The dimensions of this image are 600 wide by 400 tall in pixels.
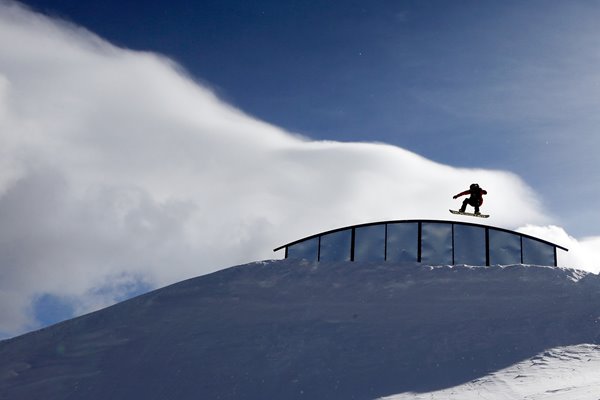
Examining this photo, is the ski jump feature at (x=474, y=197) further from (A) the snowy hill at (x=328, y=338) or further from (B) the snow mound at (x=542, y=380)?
(B) the snow mound at (x=542, y=380)

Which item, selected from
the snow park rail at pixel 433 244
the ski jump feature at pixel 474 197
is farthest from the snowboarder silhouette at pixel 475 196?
the snow park rail at pixel 433 244

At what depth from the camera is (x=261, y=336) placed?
18.8m

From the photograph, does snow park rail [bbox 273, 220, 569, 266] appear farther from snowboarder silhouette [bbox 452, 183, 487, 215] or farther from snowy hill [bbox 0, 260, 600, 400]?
snowy hill [bbox 0, 260, 600, 400]

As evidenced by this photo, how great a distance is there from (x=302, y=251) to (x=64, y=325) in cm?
1212

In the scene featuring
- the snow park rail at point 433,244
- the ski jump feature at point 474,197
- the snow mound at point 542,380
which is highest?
the ski jump feature at point 474,197

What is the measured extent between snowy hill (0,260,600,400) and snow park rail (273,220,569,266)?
632 cm

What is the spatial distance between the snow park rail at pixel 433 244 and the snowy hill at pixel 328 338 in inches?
249

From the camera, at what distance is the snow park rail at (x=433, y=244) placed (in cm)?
2873

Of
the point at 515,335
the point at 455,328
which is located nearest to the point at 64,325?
the point at 455,328

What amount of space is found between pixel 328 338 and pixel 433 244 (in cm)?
1185

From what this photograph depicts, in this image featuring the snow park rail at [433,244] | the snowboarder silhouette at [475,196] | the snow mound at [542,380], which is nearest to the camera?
the snow mound at [542,380]

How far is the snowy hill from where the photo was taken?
50.4 ft

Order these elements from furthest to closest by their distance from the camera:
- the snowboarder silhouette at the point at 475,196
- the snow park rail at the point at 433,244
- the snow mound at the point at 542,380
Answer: the snow park rail at the point at 433,244, the snowboarder silhouette at the point at 475,196, the snow mound at the point at 542,380

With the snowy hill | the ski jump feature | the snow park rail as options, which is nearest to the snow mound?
the snowy hill
